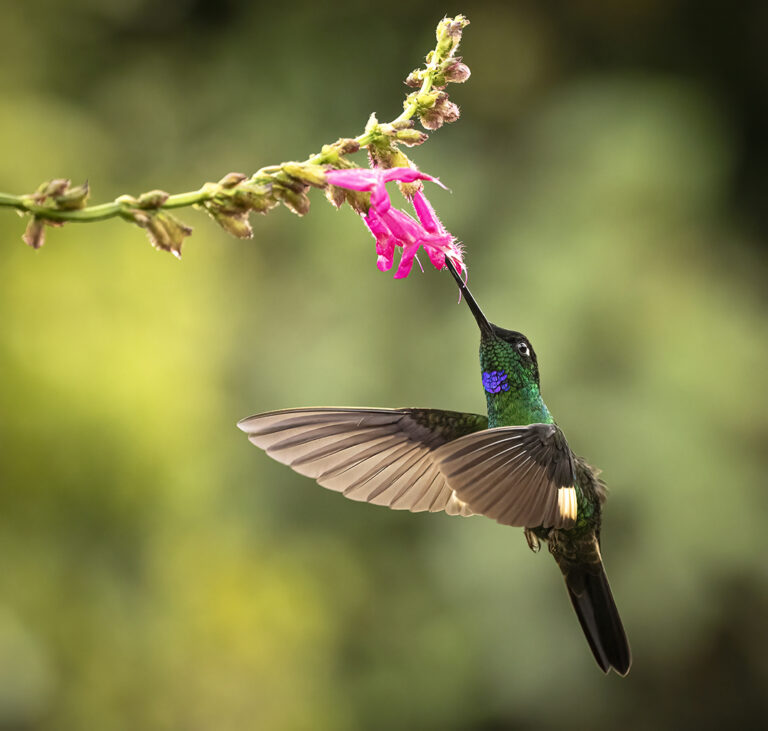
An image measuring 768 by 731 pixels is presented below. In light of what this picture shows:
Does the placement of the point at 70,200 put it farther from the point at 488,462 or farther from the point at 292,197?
the point at 488,462

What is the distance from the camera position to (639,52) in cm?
532

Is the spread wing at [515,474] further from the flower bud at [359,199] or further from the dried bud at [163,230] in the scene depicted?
the dried bud at [163,230]

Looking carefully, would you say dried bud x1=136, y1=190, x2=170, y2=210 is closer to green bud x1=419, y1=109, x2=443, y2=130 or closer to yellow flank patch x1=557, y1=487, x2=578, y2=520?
green bud x1=419, y1=109, x2=443, y2=130

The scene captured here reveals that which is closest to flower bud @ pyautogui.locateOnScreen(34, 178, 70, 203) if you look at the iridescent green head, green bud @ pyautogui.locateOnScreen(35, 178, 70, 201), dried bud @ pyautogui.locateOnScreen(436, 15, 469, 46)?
green bud @ pyautogui.locateOnScreen(35, 178, 70, 201)

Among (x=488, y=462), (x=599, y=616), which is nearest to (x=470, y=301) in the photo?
(x=488, y=462)

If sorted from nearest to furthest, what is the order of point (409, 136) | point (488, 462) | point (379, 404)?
point (409, 136), point (488, 462), point (379, 404)

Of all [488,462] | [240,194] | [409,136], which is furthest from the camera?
[488,462]

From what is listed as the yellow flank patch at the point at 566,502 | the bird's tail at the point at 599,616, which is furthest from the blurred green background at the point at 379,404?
the yellow flank patch at the point at 566,502

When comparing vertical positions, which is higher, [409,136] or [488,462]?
[409,136]

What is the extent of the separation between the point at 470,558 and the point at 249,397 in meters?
1.36

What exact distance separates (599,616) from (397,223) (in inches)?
33.1

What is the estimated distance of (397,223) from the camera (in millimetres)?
1360

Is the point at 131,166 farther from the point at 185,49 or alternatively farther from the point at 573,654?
the point at 573,654

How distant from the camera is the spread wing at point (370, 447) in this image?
5.01 ft
